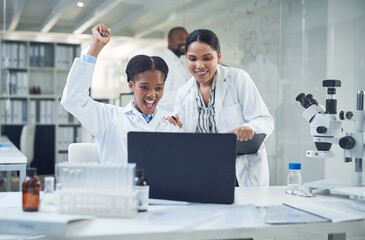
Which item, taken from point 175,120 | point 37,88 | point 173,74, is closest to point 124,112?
point 175,120

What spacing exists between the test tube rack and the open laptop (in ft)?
0.70

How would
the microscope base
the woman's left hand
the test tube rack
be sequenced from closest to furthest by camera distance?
the test tube rack, the microscope base, the woman's left hand

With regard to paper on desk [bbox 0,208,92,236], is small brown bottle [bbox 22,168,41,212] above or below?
above

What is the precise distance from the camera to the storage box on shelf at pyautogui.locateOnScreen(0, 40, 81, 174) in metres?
4.67

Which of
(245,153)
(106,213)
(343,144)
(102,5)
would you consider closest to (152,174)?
(106,213)

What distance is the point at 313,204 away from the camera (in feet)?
5.98

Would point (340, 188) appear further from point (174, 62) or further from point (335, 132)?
point (174, 62)

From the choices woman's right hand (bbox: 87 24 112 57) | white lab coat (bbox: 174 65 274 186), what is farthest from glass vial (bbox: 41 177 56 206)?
white lab coat (bbox: 174 65 274 186)

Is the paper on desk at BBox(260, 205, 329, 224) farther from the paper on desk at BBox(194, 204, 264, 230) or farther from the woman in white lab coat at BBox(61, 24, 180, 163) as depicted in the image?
the woman in white lab coat at BBox(61, 24, 180, 163)

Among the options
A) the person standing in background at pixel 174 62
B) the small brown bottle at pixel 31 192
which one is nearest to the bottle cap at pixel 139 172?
the small brown bottle at pixel 31 192

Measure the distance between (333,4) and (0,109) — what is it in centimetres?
381

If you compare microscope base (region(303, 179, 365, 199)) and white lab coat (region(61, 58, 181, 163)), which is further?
white lab coat (region(61, 58, 181, 163))

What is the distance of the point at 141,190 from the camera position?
157 centimetres

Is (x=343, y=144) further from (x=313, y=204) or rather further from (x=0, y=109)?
(x=0, y=109)
